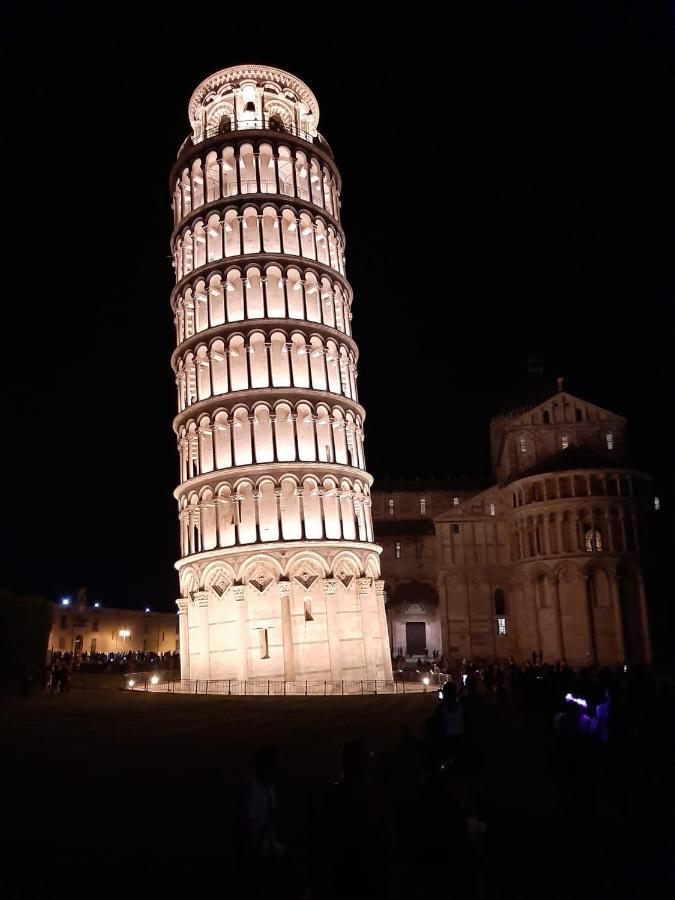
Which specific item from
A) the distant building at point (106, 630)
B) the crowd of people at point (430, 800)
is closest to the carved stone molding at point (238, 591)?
the crowd of people at point (430, 800)

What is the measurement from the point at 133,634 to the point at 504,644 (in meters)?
50.5

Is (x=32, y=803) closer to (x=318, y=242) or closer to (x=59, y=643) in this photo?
(x=318, y=242)

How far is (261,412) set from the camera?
4225 centimetres

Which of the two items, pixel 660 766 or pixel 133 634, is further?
pixel 133 634

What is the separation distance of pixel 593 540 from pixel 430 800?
58.2 m

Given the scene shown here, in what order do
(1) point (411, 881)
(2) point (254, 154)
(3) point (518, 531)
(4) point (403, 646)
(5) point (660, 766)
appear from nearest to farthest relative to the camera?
(1) point (411, 881) → (5) point (660, 766) → (2) point (254, 154) → (3) point (518, 531) → (4) point (403, 646)

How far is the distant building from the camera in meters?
84.2

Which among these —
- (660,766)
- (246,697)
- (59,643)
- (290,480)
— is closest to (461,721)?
(660,766)

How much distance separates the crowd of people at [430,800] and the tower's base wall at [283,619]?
85.1 feet

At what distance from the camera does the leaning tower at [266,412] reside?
131 ft

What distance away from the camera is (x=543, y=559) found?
199ft

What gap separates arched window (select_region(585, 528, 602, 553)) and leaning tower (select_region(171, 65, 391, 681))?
2376 cm

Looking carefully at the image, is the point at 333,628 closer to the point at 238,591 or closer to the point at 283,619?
the point at 283,619

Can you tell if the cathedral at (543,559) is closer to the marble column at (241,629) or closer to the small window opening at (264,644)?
the small window opening at (264,644)
